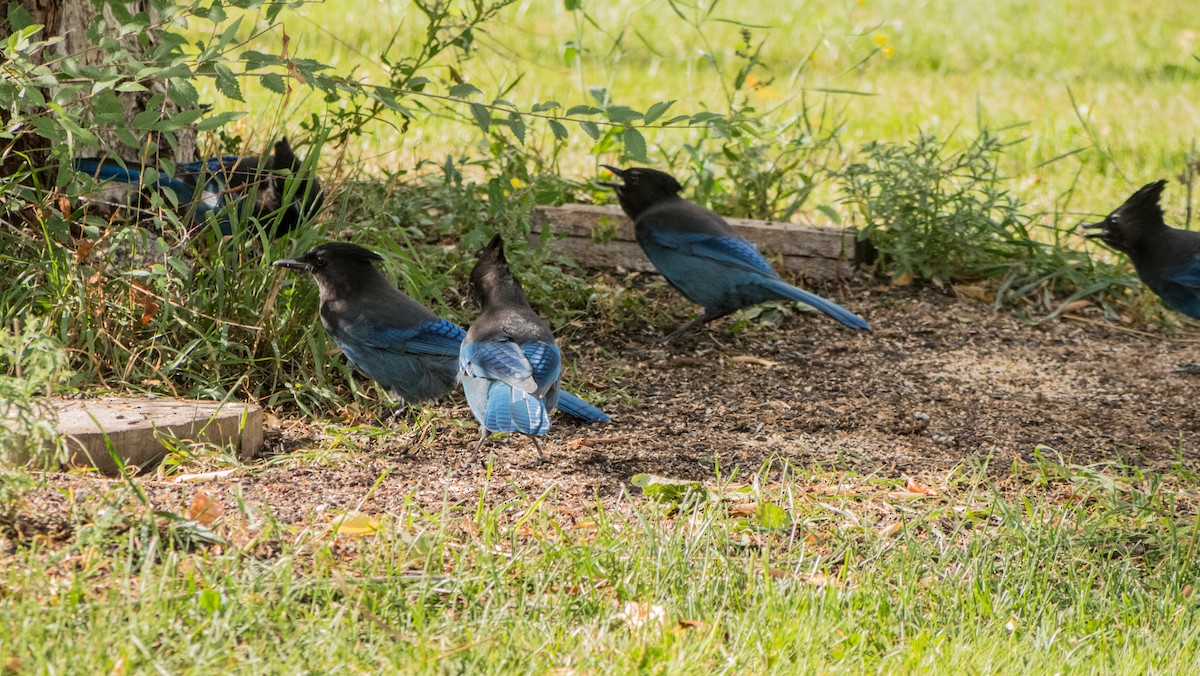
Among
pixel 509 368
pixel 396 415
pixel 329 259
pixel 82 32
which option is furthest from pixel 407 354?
pixel 82 32

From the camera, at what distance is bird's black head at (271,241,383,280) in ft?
15.8

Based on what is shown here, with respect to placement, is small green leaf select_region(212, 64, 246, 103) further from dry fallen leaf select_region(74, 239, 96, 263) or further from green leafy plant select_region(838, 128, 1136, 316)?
green leafy plant select_region(838, 128, 1136, 316)

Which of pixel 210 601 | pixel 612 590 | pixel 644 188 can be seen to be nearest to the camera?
pixel 210 601

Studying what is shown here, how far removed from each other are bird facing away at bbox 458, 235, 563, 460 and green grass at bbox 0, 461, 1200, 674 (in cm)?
36

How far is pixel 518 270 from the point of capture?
19.0 ft

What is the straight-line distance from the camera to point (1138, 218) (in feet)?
19.9

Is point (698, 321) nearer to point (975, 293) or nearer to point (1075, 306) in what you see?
point (975, 293)

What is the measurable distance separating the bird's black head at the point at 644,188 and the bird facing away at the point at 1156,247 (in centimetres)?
A: 192

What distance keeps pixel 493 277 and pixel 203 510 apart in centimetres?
180

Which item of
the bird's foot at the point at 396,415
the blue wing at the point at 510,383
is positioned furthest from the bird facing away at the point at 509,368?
the bird's foot at the point at 396,415

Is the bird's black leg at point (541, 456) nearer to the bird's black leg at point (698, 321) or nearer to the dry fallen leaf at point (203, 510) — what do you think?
the dry fallen leaf at point (203, 510)

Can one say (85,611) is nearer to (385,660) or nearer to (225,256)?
(385,660)

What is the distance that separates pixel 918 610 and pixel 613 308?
2.83m

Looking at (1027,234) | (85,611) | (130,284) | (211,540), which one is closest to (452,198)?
(130,284)
